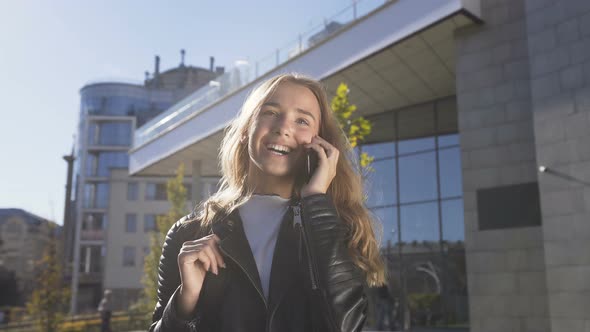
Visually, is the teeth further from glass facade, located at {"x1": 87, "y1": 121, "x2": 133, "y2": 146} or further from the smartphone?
glass facade, located at {"x1": 87, "y1": 121, "x2": 133, "y2": 146}

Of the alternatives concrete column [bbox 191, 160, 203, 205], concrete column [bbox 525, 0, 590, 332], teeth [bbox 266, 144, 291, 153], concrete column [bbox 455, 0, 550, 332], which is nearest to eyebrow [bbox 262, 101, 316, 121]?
teeth [bbox 266, 144, 291, 153]

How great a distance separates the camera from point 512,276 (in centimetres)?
1316

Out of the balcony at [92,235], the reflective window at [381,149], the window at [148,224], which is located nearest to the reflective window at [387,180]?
the reflective window at [381,149]

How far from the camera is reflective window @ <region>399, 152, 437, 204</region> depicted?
64.3ft

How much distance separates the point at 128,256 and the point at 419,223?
3744cm

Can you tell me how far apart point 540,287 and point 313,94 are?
41.4 ft

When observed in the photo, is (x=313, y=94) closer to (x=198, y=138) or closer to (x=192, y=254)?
(x=192, y=254)

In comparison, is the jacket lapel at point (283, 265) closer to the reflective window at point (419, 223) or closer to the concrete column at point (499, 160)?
the concrete column at point (499, 160)

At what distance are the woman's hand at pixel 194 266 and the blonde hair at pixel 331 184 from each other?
0.21 m

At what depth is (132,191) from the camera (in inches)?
2082

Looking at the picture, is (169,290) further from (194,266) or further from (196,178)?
(196,178)

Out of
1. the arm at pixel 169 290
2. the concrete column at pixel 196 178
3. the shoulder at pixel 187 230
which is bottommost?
the arm at pixel 169 290

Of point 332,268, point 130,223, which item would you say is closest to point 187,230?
point 332,268

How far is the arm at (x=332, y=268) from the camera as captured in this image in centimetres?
142
